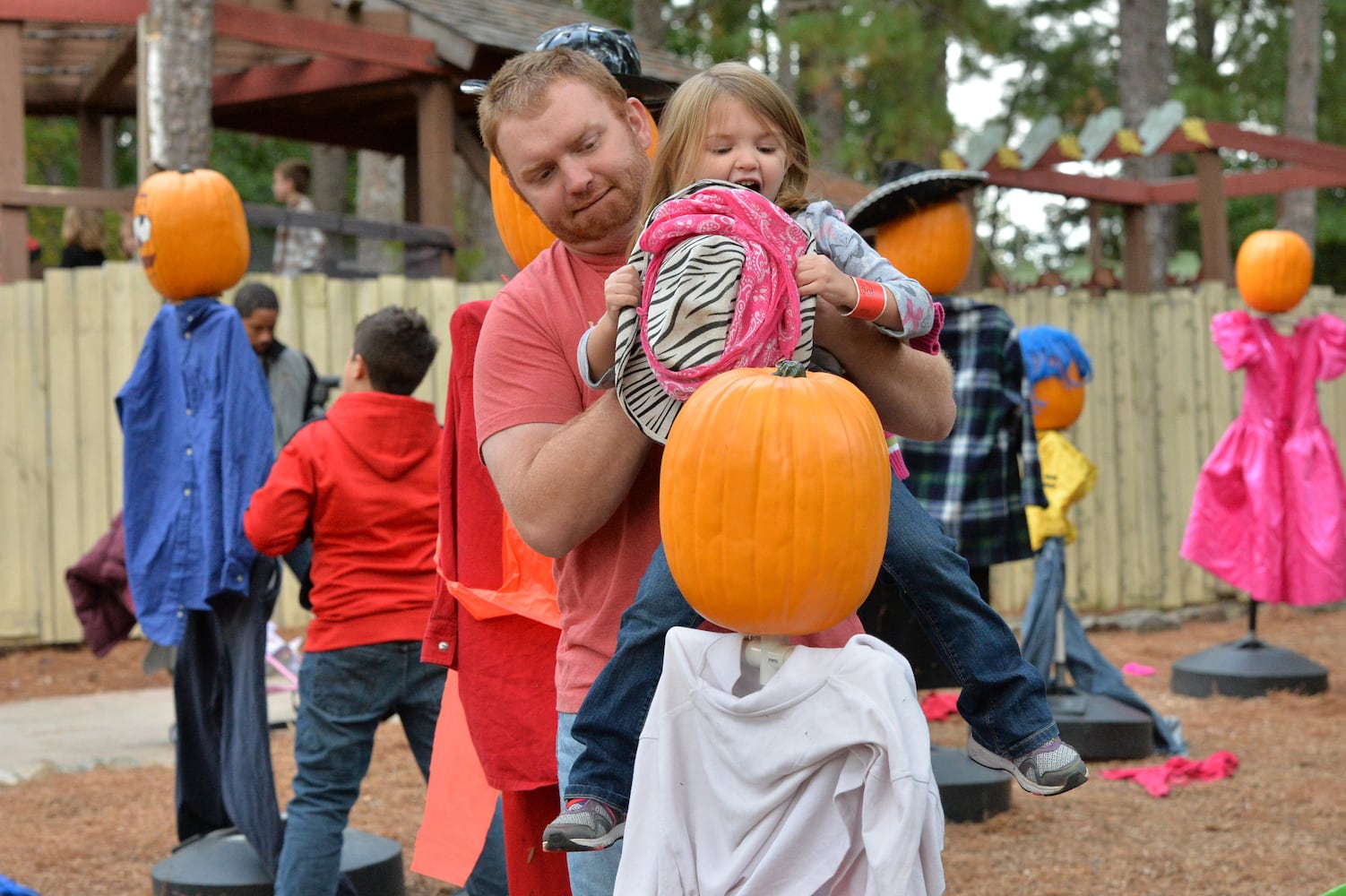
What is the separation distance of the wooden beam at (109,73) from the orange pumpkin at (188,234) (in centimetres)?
643

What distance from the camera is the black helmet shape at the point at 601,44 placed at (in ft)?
10.8

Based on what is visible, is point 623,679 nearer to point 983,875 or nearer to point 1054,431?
point 983,875

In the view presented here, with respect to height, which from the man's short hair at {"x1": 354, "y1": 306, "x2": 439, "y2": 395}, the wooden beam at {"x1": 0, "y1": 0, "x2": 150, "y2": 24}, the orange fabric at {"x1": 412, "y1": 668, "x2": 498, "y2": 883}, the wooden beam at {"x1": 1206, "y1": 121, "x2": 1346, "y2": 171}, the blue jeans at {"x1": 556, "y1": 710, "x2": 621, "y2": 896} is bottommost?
the orange fabric at {"x1": 412, "y1": 668, "x2": 498, "y2": 883}

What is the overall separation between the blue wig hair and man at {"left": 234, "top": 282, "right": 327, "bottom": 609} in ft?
11.4

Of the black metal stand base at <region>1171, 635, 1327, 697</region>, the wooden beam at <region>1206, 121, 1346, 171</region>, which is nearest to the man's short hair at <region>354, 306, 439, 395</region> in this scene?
the black metal stand base at <region>1171, 635, 1327, 697</region>

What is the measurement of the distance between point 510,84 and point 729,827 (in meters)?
1.29

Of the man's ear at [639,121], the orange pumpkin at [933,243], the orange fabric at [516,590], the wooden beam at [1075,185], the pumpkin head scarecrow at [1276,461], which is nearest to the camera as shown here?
the man's ear at [639,121]

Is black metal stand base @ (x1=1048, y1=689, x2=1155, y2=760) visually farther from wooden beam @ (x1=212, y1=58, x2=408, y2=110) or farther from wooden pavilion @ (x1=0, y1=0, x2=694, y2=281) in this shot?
wooden beam @ (x1=212, y1=58, x2=408, y2=110)

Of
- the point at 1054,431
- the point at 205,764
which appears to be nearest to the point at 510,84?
the point at 205,764

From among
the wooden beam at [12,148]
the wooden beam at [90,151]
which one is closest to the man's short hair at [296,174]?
the wooden beam at [12,148]

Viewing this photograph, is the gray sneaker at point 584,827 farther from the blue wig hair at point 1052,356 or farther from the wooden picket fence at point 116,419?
the wooden picket fence at point 116,419

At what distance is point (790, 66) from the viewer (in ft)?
63.9

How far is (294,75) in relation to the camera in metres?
11.8

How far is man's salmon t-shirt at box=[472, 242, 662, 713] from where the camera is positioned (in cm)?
241
